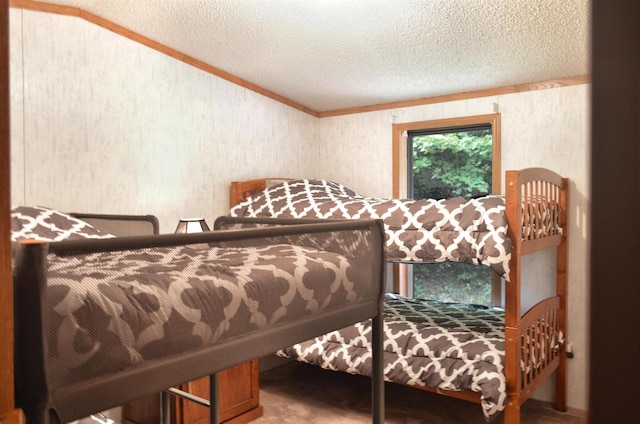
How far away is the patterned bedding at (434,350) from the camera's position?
2.38 meters

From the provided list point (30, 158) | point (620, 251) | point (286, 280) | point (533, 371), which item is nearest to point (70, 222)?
point (30, 158)

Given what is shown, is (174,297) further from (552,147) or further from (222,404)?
(552,147)

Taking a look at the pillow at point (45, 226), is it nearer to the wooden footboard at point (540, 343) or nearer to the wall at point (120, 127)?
the wall at point (120, 127)

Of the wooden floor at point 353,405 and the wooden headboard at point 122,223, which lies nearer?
the wooden headboard at point 122,223

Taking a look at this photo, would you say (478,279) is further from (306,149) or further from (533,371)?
(306,149)

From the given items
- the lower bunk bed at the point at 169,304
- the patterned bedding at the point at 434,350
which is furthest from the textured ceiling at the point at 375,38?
the patterned bedding at the point at 434,350

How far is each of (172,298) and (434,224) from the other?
1.80 metres

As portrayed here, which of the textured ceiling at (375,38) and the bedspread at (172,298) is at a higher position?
the textured ceiling at (375,38)

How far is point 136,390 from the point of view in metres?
0.97

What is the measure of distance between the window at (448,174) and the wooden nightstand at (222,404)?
135 cm

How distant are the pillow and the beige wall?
1.24 ft

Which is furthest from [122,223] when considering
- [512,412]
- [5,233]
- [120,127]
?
[512,412]

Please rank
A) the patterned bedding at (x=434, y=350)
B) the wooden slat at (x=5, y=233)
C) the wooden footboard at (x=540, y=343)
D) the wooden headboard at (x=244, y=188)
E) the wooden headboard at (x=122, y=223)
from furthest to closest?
the wooden headboard at (x=244, y=188) < the wooden footboard at (x=540, y=343) < the patterned bedding at (x=434, y=350) < the wooden headboard at (x=122, y=223) < the wooden slat at (x=5, y=233)

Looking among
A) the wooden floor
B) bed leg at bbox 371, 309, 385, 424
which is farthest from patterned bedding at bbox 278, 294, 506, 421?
bed leg at bbox 371, 309, 385, 424
